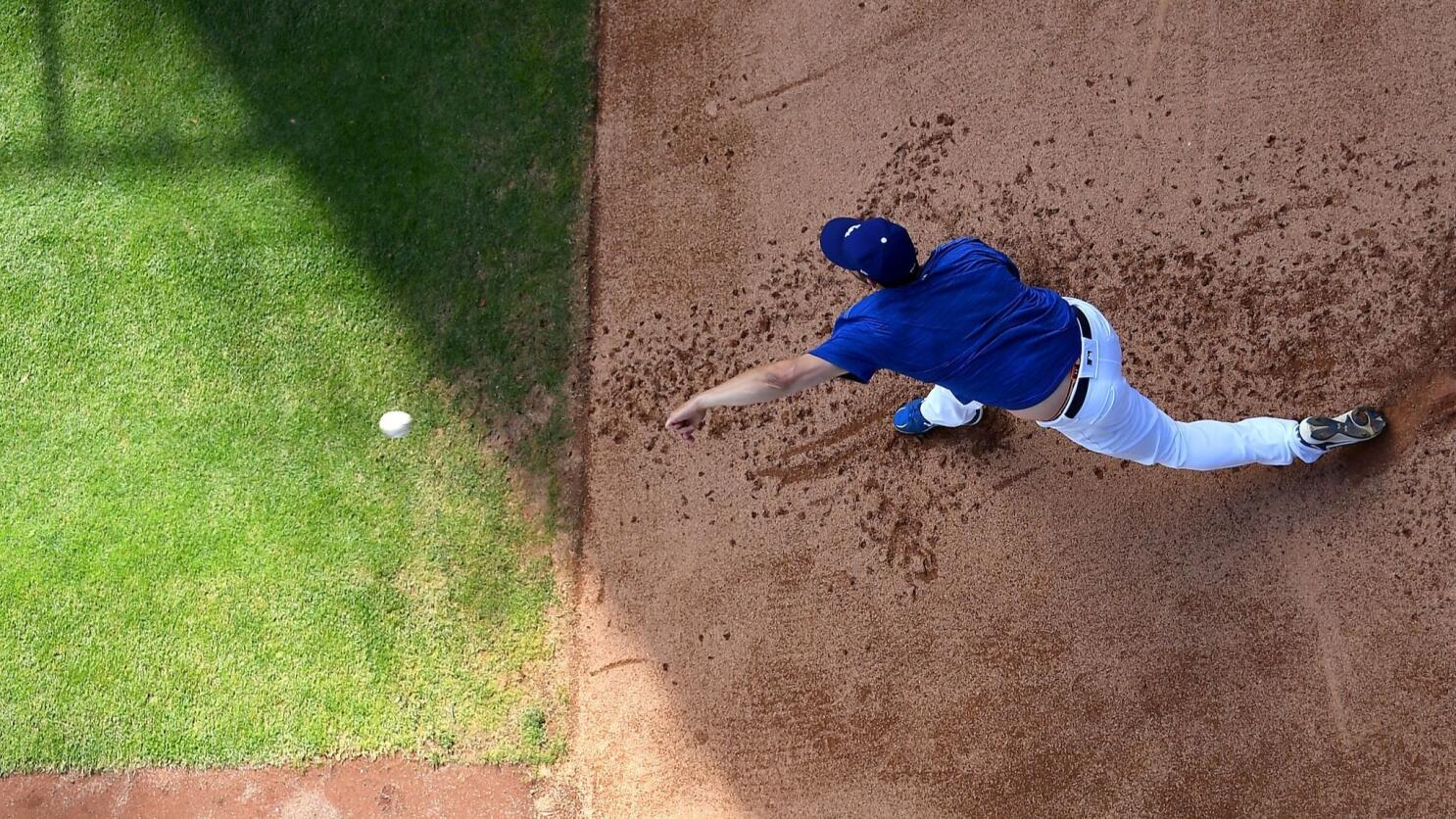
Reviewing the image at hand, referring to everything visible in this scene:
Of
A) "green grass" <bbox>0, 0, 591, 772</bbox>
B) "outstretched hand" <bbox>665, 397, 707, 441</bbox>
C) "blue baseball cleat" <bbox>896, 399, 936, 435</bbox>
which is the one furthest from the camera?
"green grass" <bbox>0, 0, 591, 772</bbox>

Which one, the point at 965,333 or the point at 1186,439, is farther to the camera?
the point at 1186,439

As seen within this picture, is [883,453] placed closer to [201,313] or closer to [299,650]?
[299,650]

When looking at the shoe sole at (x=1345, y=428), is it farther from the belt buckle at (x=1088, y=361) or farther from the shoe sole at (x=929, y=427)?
the shoe sole at (x=929, y=427)

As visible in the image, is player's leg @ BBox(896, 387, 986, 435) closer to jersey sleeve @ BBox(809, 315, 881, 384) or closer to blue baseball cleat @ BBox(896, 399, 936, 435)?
blue baseball cleat @ BBox(896, 399, 936, 435)

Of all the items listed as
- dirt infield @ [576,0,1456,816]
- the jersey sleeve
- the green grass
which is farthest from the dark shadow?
the jersey sleeve

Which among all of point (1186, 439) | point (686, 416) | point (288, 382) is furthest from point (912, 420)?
point (288, 382)

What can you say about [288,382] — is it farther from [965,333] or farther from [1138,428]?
[1138,428]

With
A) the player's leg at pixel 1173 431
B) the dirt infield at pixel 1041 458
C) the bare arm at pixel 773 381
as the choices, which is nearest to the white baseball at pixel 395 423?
the dirt infield at pixel 1041 458
